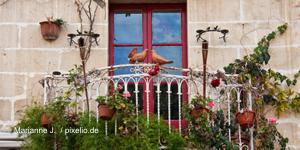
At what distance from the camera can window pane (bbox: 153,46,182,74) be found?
8422mm

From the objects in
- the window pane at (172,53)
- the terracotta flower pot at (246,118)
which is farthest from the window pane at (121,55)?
the terracotta flower pot at (246,118)

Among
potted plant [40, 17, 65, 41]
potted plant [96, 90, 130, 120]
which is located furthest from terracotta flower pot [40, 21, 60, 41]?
potted plant [96, 90, 130, 120]

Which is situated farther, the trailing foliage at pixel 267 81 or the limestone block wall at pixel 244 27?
the limestone block wall at pixel 244 27

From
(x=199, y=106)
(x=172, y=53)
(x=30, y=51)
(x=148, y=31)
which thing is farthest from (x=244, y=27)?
(x=30, y=51)

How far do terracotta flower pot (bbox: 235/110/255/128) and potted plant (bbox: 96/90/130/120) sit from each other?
129 cm

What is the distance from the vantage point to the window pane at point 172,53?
8422 millimetres

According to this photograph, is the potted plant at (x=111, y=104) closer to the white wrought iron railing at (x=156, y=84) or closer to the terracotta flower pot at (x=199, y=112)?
the white wrought iron railing at (x=156, y=84)

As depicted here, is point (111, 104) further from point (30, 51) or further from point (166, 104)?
point (30, 51)

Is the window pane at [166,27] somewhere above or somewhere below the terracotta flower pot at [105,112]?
above

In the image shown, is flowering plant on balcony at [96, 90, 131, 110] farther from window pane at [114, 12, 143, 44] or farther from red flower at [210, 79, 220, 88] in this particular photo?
window pane at [114, 12, 143, 44]

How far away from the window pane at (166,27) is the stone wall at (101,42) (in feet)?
0.97

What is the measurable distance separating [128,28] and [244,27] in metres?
1.48

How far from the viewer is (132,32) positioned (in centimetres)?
852

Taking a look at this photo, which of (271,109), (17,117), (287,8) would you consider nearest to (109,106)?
(17,117)
